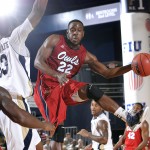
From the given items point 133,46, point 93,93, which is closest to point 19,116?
point 93,93

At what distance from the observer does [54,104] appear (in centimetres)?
487

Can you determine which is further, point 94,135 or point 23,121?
point 94,135

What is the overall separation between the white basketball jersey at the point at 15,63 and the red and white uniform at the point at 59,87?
119 cm

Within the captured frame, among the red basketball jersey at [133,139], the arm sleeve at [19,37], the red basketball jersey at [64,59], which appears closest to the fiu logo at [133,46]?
the red basketball jersey at [133,139]

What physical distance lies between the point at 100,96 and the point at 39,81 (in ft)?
A: 2.88

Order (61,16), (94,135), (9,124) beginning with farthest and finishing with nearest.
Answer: (61,16), (94,135), (9,124)

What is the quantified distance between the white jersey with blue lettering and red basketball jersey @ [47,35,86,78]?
49.6 inches

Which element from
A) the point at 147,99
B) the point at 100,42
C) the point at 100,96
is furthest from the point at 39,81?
the point at 100,42

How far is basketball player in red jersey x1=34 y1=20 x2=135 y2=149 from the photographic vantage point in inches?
186

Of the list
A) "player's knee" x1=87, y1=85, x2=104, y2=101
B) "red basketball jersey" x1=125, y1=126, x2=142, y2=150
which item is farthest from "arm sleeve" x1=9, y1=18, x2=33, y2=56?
"red basketball jersey" x1=125, y1=126, x2=142, y2=150

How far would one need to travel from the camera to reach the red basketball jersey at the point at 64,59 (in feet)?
16.3

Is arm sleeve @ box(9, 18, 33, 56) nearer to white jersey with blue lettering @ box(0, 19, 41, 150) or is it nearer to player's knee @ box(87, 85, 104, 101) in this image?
white jersey with blue lettering @ box(0, 19, 41, 150)

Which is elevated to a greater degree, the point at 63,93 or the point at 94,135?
the point at 63,93

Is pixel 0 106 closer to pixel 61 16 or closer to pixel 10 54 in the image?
pixel 10 54
